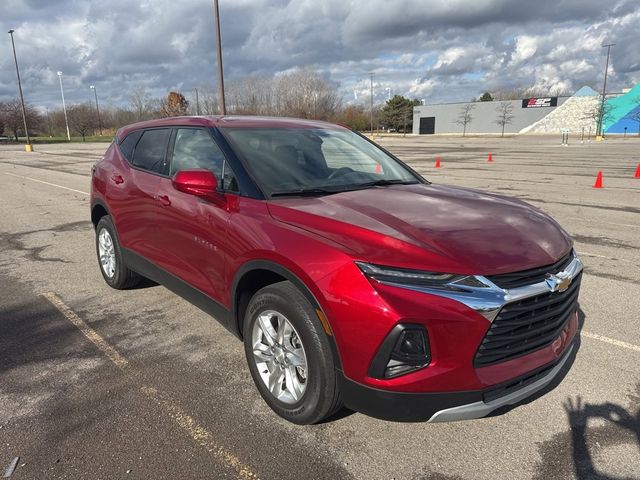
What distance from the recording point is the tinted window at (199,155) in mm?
3340

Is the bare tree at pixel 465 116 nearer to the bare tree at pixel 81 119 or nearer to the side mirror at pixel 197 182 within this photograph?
the bare tree at pixel 81 119

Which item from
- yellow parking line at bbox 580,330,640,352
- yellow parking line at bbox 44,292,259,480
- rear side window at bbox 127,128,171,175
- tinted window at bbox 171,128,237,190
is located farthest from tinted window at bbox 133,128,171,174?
yellow parking line at bbox 580,330,640,352

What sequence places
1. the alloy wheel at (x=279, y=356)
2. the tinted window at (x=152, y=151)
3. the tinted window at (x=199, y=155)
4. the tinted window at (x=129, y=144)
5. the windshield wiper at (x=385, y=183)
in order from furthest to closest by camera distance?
the tinted window at (x=129, y=144) → the tinted window at (x=152, y=151) → the windshield wiper at (x=385, y=183) → the tinted window at (x=199, y=155) → the alloy wheel at (x=279, y=356)

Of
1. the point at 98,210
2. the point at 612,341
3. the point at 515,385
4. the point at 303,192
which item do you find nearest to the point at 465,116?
the point at 98,210

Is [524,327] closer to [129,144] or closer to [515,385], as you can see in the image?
[515,385]

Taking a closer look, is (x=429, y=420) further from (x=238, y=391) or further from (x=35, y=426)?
(x=35, y=426)

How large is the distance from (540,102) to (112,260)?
103181mm

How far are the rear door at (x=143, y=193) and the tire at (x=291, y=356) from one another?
1586 mm

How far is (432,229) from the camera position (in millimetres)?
2535

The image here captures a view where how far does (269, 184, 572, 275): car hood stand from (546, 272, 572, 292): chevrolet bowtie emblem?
0.28 ft

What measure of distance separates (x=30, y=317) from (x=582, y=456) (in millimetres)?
4577

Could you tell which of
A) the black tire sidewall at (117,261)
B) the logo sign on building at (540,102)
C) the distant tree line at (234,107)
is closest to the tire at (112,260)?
the black tire sidewall at (117,261)

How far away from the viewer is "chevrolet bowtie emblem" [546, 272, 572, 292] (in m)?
2.44

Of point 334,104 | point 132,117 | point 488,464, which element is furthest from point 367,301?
point 132,117
